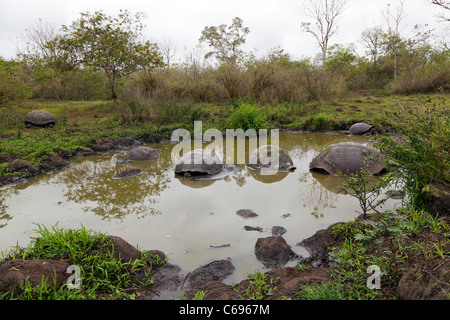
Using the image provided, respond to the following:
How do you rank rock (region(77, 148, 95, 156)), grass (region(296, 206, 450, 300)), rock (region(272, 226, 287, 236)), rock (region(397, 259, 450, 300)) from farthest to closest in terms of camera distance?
1. rock (region(77, 148, 95, 156))
2. rock (region(272, 226, 287, 236))
3. grass (region(296, 206, 450, 300))
4. rock (region(397, 259, 450, 300))

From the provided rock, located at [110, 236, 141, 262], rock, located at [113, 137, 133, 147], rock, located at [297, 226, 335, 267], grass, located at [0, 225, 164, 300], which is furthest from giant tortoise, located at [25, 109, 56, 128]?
rock, located at [297, 226, 335, 267]

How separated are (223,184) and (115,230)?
2.24m

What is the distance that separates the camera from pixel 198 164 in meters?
5.86

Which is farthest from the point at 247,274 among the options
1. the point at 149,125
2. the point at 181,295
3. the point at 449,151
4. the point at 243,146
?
the point at 149,125

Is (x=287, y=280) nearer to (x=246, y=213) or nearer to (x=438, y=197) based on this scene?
(x=246, y=213)

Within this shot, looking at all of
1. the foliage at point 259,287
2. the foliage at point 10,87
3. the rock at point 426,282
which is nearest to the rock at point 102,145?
the foliage at point 259,287

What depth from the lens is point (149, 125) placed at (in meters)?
10.3

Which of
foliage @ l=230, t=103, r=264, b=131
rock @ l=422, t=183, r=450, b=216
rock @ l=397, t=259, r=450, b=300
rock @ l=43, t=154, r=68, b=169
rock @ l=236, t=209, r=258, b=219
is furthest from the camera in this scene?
foliage @ l=230, t=103, r=264, b=131

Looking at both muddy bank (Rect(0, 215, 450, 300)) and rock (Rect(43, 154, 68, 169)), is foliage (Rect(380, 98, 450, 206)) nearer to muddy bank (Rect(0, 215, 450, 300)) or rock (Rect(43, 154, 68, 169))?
muddy bank (Rect(0, 215, 450, 300))

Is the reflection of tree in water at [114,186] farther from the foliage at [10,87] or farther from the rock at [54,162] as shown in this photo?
the foliage at [10,87]

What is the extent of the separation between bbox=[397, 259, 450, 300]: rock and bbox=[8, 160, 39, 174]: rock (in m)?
6.76

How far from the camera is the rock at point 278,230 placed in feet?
11.8

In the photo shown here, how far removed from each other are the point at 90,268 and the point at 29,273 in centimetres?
47

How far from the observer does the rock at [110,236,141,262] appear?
2.83 meters
